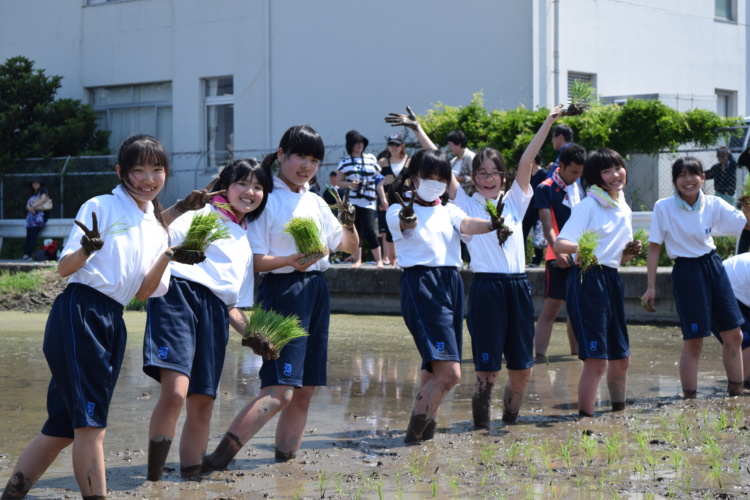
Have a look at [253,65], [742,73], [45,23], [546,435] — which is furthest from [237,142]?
[546,435]

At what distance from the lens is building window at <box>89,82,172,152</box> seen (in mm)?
24672

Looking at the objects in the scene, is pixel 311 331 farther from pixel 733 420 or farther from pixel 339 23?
pixel 339 23

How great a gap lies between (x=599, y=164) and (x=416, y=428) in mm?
2314

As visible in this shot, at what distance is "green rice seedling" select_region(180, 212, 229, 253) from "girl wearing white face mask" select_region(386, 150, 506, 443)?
133 centimetres

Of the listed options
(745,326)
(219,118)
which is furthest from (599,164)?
(219,118)

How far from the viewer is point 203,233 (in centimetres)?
505

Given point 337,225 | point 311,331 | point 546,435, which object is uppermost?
point 337,225

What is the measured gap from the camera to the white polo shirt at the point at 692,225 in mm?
7820

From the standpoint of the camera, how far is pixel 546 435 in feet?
21.5

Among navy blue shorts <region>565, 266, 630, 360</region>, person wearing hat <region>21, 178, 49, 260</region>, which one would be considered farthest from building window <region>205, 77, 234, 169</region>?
navy blue shorts <region>565, 266, 630, 360</region>

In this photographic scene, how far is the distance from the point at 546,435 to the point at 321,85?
15.9 meters

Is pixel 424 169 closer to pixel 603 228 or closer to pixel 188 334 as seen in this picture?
pixel 603 228

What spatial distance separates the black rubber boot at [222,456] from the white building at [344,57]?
14335mm

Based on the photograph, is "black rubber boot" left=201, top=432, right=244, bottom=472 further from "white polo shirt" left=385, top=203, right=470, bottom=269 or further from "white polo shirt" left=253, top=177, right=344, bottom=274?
"white polo shirt" left=385, top=203, right=470, bottom=269
